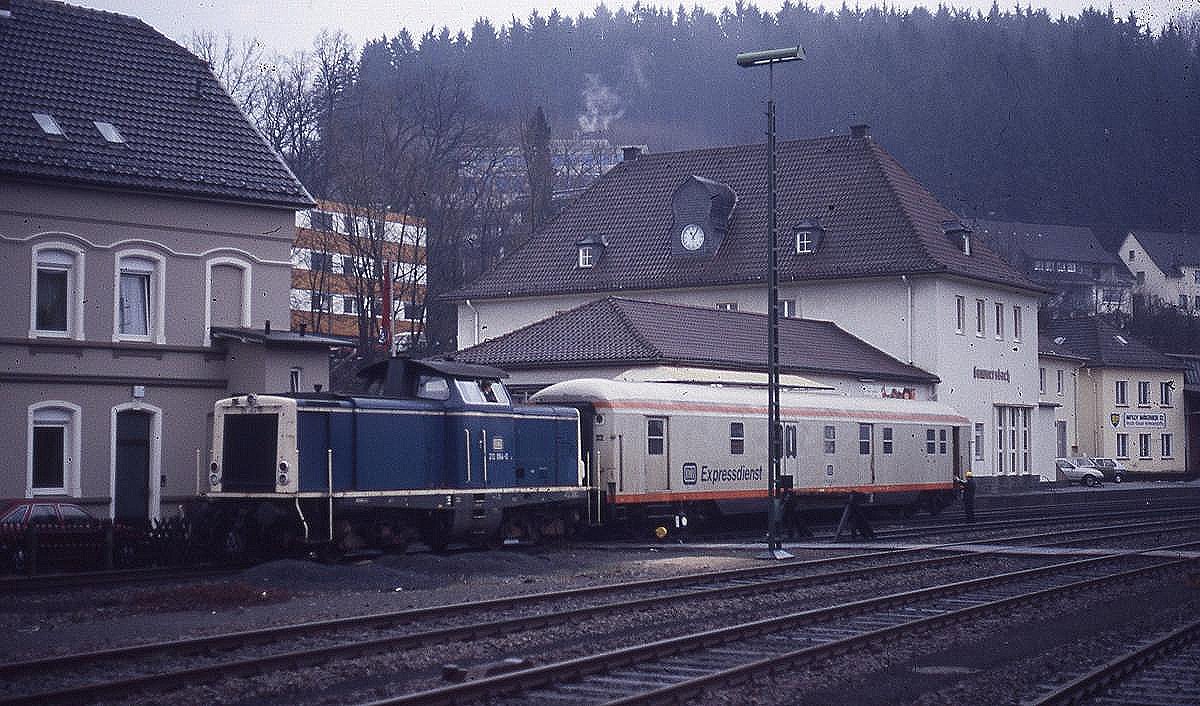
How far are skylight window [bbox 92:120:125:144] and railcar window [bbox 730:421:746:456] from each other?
47.1 feet

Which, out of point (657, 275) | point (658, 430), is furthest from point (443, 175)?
point (658, 430)

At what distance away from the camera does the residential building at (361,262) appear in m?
60.3

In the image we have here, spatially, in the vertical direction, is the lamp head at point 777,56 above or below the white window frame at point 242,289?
above

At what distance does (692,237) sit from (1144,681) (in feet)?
162

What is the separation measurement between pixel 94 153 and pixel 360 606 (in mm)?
15239

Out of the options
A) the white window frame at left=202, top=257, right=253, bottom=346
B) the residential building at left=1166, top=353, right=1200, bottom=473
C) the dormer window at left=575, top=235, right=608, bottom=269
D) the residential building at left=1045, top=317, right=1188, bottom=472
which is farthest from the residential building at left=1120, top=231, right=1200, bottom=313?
the white window frame at left=202, top=257, right=253, bottom=346

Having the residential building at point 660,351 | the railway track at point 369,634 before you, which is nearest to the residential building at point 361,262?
the residential building at point 660,351

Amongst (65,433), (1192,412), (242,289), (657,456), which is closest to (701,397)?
(657,456)

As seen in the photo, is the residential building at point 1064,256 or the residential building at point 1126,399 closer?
the residential building at point 1126,399

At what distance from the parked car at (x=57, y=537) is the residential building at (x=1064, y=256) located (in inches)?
5129

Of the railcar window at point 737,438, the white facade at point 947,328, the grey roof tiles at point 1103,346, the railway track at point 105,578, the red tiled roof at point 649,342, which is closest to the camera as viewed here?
the railway track at point 105,578

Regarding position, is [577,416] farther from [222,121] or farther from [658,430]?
[222,121]

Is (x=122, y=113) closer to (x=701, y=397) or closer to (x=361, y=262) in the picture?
(x=701, y=397)

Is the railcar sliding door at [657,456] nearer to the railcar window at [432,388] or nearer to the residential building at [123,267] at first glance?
the railcar window at [432,388]
